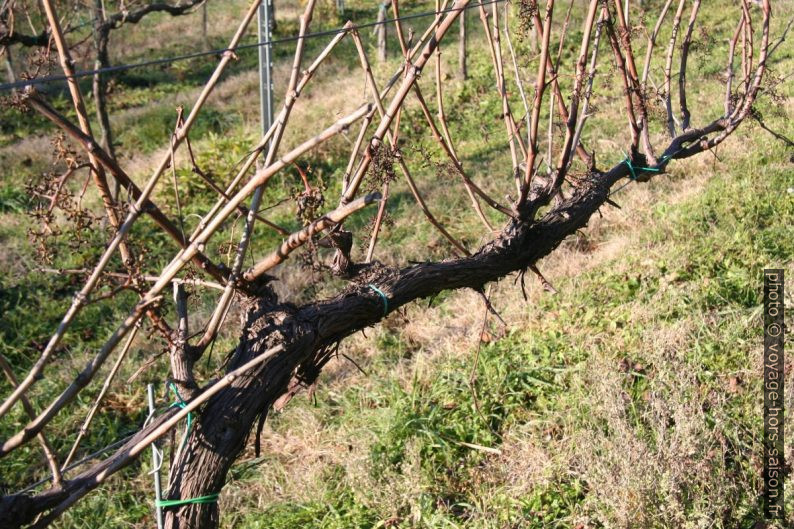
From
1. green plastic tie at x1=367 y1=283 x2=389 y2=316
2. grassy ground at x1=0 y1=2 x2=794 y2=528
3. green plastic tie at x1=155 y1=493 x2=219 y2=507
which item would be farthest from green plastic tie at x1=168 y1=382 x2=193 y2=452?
green plastic tie at x1=367 y1=283 x2=389 y2=316

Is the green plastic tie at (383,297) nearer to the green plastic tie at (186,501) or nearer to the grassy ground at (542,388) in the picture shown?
the grassy ground at (542,388)

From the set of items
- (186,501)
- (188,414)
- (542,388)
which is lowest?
(542,388)

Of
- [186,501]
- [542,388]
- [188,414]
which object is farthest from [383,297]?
[542,388]

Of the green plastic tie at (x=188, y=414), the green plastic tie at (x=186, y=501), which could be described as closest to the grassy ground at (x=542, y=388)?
the green plastic tie at (x=188, y=414)

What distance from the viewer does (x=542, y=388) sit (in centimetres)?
405

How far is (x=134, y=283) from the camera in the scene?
1.75m

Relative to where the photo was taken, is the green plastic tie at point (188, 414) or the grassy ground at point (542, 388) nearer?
the green plastic tie at point (188, 414)

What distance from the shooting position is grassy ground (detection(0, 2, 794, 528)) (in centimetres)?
321

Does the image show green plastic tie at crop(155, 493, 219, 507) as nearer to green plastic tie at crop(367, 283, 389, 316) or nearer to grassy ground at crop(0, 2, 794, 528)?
grassy ground at crop(0, 2, 794, 528)

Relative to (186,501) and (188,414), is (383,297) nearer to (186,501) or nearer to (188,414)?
(188,414)

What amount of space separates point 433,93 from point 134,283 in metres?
9.10

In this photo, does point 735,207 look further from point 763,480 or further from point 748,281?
point 763,480

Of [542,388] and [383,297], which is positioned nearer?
[383,297]

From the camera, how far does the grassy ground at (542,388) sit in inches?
126
